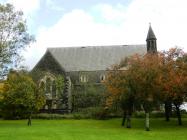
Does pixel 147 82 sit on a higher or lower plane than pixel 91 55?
lower

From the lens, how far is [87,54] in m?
84.1

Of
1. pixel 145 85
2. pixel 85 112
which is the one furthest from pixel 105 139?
pixel 85 112

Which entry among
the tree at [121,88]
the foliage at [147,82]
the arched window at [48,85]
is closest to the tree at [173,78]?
Result: the foliage at [147,82]

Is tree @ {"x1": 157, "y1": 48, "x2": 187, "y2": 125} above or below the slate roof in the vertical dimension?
below

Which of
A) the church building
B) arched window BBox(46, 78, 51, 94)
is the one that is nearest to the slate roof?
the church building

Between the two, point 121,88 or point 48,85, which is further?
point 48,85

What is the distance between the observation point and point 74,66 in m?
82.5

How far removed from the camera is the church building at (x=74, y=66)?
77438mm

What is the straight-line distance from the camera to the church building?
77.4m

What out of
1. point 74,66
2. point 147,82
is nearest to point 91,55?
point 74,66

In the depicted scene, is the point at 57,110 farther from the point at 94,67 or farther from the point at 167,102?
the point at 167,102

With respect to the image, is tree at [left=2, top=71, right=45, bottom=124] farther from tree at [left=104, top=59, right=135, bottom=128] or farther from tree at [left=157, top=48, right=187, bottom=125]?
tree at [left=157, top=48, right=187, bottom=125]

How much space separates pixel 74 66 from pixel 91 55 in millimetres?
4340

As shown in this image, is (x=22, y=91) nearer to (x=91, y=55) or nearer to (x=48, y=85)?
(x=48, y=85)
